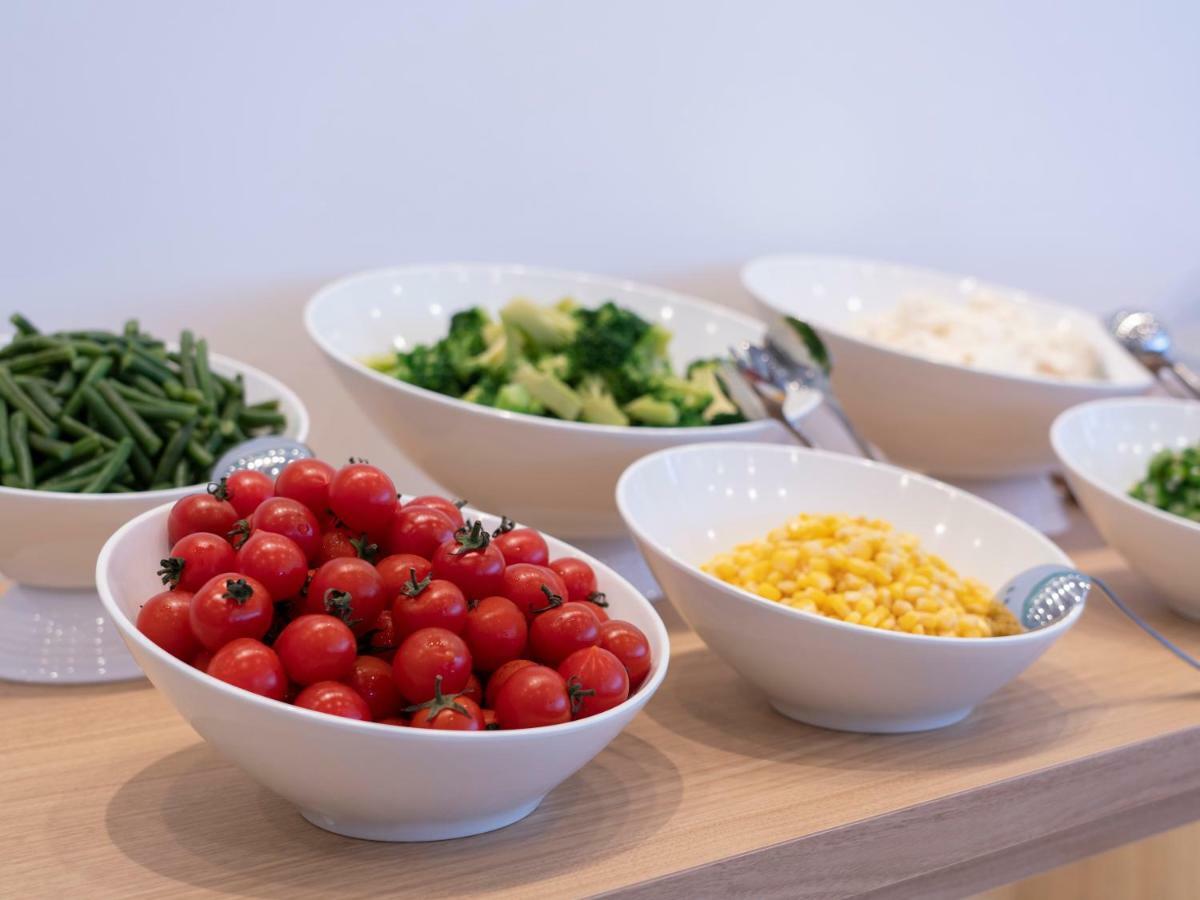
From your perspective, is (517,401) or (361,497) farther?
(517,401)

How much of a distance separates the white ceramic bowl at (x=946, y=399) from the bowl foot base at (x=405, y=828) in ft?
3.16

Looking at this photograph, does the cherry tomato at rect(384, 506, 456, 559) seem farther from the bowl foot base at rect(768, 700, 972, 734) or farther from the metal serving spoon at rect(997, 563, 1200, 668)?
the metal serving spoon at rect(997, 563, 1200, 668)

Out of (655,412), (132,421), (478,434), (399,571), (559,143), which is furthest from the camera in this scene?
(559,143)

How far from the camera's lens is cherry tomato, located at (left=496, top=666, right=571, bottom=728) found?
83 cm

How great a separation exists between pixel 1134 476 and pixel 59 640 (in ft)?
4.44

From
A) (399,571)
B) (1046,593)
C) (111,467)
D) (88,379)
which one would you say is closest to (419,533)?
(399,571)

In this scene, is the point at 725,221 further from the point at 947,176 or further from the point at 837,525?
the point at 837,525

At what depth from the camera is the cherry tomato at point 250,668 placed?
0.80 meters

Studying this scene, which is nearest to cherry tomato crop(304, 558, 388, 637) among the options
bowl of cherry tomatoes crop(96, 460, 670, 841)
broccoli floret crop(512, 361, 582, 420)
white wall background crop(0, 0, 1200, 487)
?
bowl of cherry tomatoes crop(96, 460, 670, 841)

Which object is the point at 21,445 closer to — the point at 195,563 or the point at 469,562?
the point at 195,563

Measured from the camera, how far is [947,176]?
2256mm

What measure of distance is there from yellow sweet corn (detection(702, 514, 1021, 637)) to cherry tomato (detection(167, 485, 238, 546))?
19.0 inches

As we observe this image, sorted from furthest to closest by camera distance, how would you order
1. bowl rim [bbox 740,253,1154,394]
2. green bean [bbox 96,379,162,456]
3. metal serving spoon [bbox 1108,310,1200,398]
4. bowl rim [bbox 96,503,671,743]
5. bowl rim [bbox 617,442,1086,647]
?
metal serving spoon [bbox 1108,310,1200,398] → bowl rim [bbox 740,253,1154,394] → green bean [bbox 96,379,162,456] → bowl rim [bbox 617,442,1086,647] → bowl rim [bbox 96,503,671,743]

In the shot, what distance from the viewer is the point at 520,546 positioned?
3.22 ft
